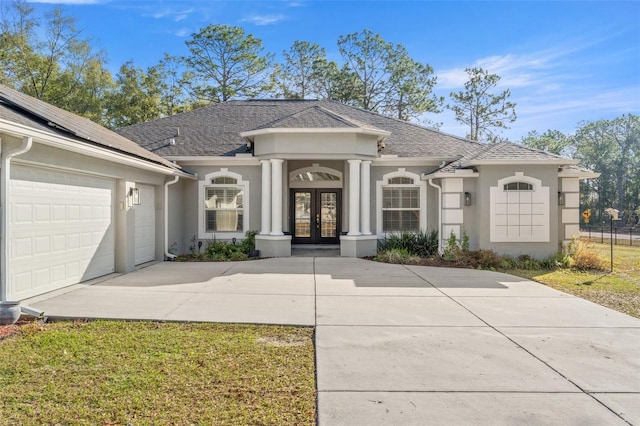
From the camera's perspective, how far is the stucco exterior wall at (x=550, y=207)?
38.8 feet

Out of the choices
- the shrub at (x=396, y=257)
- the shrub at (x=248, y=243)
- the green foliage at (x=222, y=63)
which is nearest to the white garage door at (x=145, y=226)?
the shrub at (x=248, y=243)

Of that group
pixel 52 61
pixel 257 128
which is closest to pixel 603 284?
pixel 257 128

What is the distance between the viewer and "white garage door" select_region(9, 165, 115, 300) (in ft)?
21.4

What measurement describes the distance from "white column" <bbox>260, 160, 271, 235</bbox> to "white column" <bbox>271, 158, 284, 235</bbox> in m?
0.14

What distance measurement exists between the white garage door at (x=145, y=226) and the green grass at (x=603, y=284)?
9995mm

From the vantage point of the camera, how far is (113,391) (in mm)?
3607

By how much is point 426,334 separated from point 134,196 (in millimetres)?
8001

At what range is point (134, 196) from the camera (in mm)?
10078

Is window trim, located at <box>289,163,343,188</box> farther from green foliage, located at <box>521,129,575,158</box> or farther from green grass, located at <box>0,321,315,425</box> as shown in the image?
green foliage, located at <box>521,129,575,158</box>

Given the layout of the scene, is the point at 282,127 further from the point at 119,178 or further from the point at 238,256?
the point at 119,178

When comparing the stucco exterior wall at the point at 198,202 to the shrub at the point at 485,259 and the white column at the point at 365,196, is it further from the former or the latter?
the shrub at the point at 485,259

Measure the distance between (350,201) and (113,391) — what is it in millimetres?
10021

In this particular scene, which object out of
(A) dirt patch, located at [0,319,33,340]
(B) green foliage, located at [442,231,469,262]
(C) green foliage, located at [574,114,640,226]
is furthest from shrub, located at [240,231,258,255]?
(C) green foliage, located at [574,114,640,226]

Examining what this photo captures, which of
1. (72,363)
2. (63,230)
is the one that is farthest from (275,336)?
(63,230)
